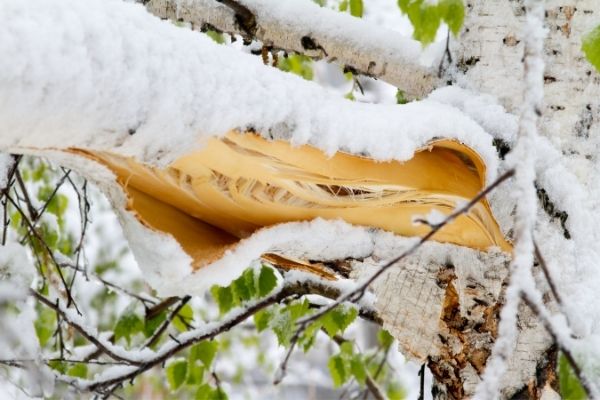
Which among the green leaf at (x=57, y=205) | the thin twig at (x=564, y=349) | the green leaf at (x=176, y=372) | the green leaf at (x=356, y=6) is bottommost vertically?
the thin twig at (x=564, y=349)

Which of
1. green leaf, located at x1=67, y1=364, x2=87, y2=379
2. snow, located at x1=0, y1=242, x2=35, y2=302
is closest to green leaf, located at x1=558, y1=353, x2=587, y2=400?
snow, located at x1=0, y1=242, x2=35, y2=302

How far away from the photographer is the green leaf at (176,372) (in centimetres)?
164

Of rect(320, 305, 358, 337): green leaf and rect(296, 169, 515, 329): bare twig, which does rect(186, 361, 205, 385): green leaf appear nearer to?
rect(320, 305, 358, 337): green leaf

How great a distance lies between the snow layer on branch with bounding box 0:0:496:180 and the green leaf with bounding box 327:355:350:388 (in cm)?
106

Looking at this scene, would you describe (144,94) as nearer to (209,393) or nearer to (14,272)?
(14,272)

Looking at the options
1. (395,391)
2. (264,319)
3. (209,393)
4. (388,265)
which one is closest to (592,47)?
(388,265)

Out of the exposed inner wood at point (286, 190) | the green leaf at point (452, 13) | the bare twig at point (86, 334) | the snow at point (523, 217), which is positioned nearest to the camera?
the snow at point (523, 217)

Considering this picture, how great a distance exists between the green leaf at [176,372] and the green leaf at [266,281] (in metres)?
0.32

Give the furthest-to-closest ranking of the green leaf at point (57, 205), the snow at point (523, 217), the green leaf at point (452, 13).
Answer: the green leaf at point (57, 205) < the green leaf at point (452, 13) < the snow at point (523, 217)

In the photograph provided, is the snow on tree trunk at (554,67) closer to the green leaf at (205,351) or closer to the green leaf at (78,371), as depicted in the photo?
the green leaf at (205,351)

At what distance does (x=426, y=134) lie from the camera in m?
0.74

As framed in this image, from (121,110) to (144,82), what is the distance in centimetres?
3

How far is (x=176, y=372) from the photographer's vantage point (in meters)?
1.65

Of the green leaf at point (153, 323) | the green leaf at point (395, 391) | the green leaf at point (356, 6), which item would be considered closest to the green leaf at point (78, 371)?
the green leaf at point (153, 323)
